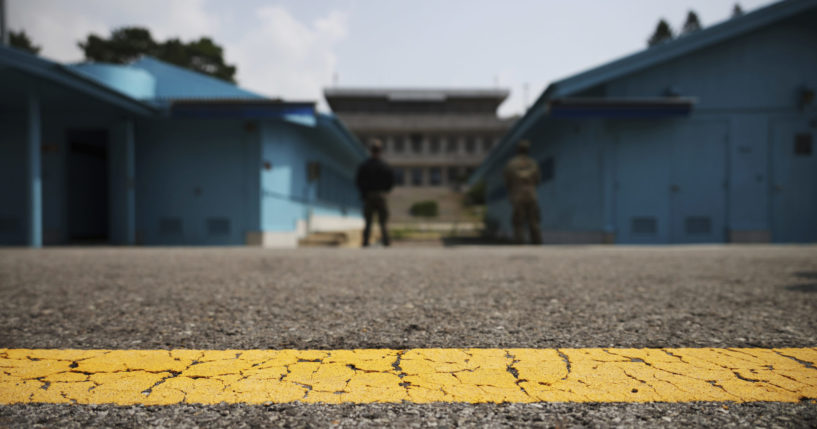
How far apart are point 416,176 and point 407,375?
38.4 m

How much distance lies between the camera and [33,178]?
7.16 m

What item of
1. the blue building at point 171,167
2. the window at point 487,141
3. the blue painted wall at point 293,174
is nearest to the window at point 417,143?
the window at point 487,141

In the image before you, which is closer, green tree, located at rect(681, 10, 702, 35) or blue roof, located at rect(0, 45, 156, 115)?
blue roof, located at rect(0, 45, 156, 115)

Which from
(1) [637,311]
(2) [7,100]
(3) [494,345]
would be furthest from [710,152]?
(2) [7,100]

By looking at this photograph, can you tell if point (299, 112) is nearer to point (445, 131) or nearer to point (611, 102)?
point (611, 102)

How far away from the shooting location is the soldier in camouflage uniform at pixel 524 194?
777 centimetres

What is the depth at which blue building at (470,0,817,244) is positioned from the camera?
861 centimetres

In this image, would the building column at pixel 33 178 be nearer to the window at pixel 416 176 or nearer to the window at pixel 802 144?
the window at pixel 802 144

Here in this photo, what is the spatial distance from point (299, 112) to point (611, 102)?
667 centimetres

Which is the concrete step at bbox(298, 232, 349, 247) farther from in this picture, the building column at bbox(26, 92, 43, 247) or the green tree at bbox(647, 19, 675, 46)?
the green tree at bbox(647, 19, 675, 46)

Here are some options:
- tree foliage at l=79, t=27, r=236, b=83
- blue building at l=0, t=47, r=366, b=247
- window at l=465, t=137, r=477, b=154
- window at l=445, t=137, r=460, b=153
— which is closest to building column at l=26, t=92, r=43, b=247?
blue building at l=0, t=47, r=366, b=247

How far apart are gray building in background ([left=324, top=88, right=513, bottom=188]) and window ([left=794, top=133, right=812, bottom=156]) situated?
2889 cm

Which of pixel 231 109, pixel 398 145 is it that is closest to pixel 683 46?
pixel 231 109

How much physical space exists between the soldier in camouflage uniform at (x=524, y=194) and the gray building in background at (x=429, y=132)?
29.8 m
